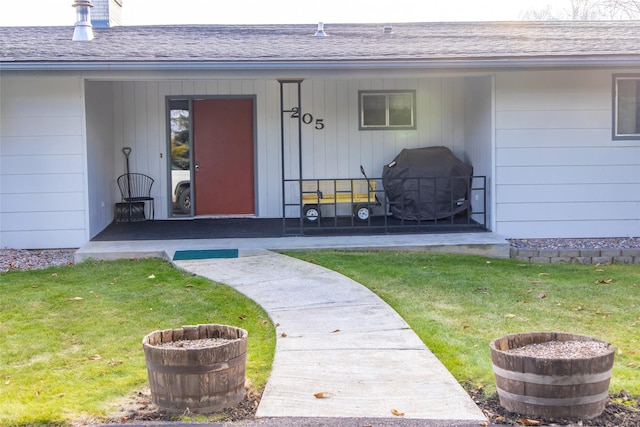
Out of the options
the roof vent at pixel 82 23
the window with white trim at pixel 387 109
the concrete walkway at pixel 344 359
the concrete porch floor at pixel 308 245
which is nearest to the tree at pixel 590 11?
the window with white trim at pixel 387 109

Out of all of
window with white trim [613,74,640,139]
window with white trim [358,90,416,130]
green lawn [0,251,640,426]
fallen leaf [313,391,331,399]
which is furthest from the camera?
window with white trim [358,90,416,130]

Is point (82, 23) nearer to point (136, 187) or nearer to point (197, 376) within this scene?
point (136, 187)

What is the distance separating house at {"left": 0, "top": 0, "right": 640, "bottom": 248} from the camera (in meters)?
9.63

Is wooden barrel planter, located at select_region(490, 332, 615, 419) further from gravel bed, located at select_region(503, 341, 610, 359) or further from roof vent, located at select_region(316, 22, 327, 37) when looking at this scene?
roof vent, located at select_region(316, 22, 327, 37)

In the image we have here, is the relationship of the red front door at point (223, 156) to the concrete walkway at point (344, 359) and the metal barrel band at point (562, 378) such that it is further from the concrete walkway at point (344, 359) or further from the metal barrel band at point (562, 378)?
the metal barrel band at point (562, 378)

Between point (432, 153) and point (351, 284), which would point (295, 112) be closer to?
point (432, 153)

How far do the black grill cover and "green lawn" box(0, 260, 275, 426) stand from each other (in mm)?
4007

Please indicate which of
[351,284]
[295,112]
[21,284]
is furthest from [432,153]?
[21,284]

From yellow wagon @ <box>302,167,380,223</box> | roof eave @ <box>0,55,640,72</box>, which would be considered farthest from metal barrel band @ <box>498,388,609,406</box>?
yellow wagon @ <box>302,167,380,223</box>

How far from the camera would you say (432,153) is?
12.0m

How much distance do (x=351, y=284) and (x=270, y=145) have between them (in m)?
5.32

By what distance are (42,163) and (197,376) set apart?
21.9ft

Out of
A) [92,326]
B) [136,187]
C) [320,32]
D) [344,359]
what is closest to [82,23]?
[136,187]

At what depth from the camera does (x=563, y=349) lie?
446 centimetres
